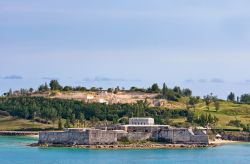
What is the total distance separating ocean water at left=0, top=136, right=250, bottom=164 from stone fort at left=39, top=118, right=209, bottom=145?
15.3 feet

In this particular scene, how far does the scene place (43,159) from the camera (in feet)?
360

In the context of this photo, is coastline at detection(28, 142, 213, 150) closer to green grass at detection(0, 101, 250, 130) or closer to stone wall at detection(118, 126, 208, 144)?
stone wall at detection(118, 126, 208, 144)

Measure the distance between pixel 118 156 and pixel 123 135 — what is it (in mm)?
20638

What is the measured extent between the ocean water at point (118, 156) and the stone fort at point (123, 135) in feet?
15.3

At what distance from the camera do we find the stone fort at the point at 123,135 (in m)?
134

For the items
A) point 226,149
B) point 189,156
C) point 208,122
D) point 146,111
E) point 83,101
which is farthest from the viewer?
point 83,101

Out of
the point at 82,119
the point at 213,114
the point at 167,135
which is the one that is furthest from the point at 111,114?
the point at 167,135

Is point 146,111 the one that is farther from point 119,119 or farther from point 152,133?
point 152,133

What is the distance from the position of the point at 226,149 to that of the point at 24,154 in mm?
34205

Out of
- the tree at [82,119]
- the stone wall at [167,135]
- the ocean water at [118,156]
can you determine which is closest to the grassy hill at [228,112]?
the tree at [82,119]

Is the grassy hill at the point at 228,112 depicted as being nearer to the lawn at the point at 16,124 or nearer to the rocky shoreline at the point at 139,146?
the rocky shoreline at the point at 139,146

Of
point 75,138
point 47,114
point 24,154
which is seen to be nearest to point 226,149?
point 75,138

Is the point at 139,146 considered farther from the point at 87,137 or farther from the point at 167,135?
the point at 87,137

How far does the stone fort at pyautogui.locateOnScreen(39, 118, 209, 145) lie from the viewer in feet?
438
